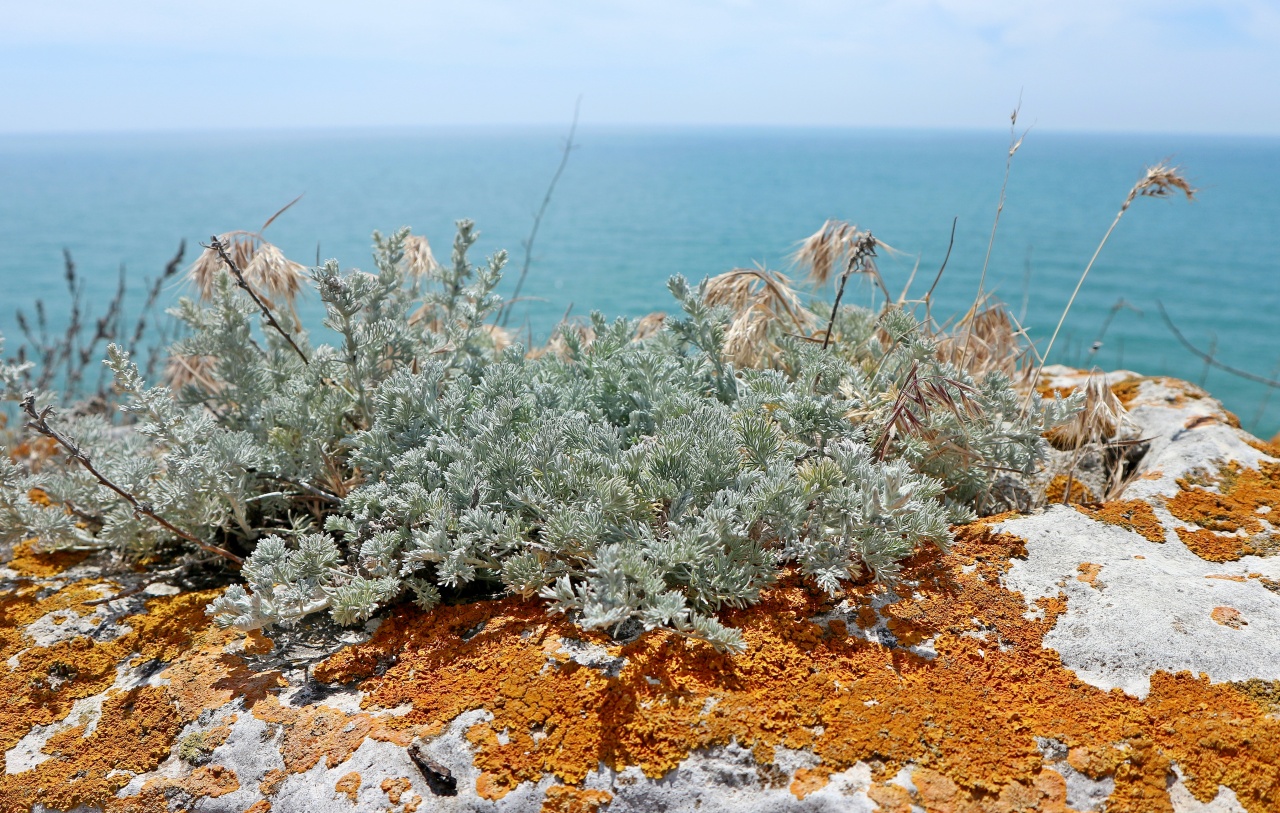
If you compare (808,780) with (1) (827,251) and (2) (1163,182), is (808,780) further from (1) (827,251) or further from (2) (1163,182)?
(2) (1163,182)

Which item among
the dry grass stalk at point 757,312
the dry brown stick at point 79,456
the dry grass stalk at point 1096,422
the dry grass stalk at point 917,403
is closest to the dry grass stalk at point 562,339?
the dry grass stalk at point 757,312

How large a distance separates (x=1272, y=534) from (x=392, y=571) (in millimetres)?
3609

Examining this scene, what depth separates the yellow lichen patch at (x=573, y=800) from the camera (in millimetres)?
2029

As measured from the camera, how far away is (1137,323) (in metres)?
26.5

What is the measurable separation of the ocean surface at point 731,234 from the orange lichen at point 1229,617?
1.70 m

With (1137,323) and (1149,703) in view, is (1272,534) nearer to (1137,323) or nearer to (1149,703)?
(1149,703)

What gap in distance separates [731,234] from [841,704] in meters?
43.6

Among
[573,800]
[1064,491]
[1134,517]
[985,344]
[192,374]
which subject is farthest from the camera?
[192,374]

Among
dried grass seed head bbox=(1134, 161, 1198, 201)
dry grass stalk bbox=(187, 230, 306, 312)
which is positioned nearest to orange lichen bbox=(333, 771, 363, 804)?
dry grass stalk bbox=(187, 230, 306, 312)

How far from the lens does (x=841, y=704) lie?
225 centimetres

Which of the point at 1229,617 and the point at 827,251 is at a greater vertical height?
the point at 827,251

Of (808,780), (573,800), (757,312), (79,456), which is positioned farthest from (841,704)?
(79,456)

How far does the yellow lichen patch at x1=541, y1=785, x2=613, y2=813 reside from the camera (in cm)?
203

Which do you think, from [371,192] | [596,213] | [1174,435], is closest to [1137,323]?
[1174,435]
